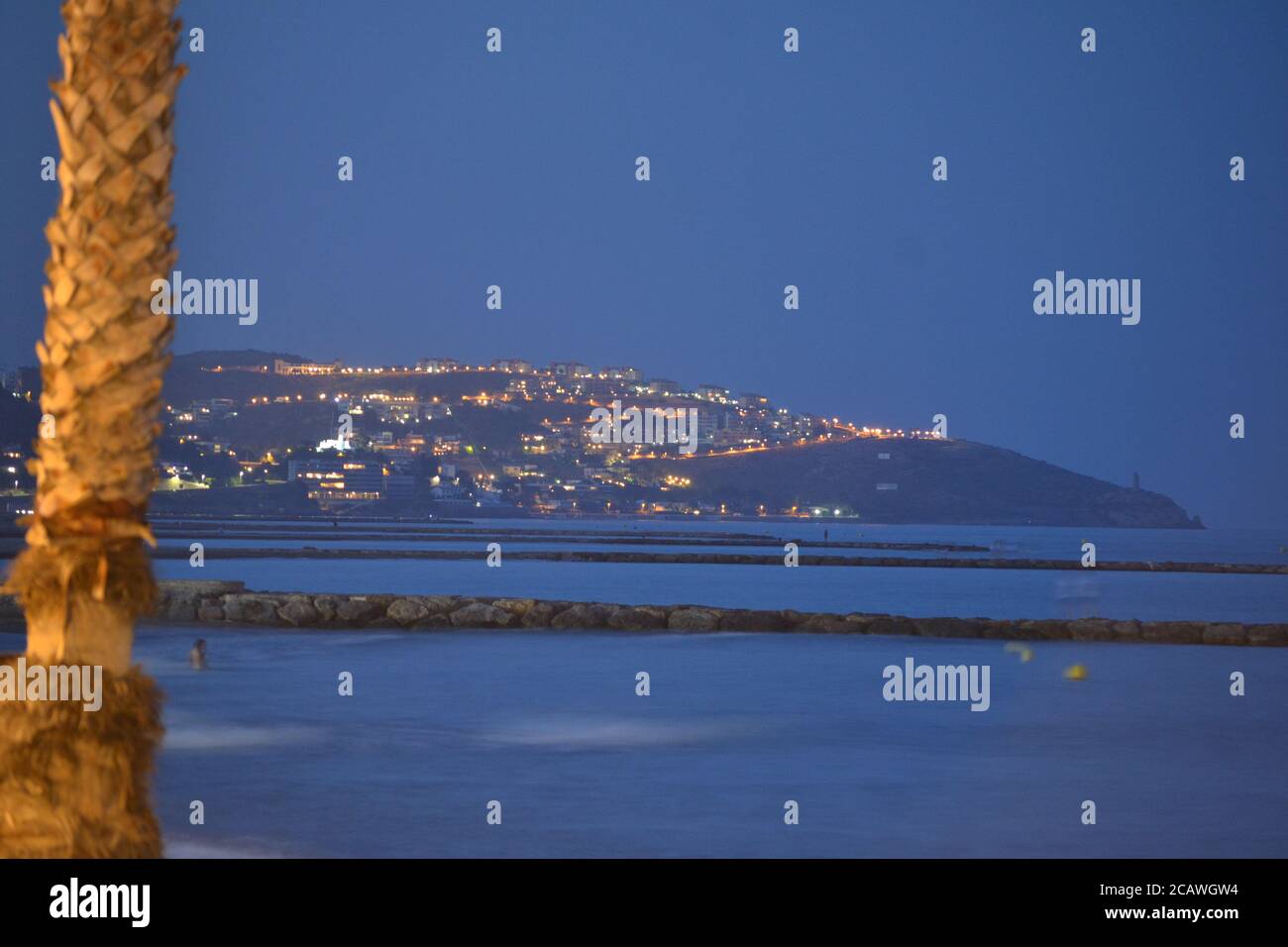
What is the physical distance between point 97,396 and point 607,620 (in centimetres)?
2579

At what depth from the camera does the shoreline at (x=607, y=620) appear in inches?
1180

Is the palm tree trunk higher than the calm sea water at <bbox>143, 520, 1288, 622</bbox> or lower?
higher

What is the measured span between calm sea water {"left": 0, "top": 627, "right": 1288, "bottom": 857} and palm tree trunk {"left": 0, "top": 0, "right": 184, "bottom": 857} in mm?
5041

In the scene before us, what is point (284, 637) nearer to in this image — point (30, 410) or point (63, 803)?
point (63, 803)

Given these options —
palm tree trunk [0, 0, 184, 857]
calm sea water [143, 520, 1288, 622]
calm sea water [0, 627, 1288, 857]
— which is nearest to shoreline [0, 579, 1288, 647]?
calm sea water [0, 627, 1288, 857]

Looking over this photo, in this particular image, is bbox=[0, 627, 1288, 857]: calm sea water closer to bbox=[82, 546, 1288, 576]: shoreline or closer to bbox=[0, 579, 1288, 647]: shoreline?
bbox=[0, 579, 1288, 647]: shoreline

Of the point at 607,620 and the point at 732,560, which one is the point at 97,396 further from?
the point at 732,560

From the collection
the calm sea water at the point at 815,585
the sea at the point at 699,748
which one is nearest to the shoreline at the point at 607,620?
the sea at the point at 699,748

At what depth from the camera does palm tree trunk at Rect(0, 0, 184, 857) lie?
5207mm

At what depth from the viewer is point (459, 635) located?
2888cm
